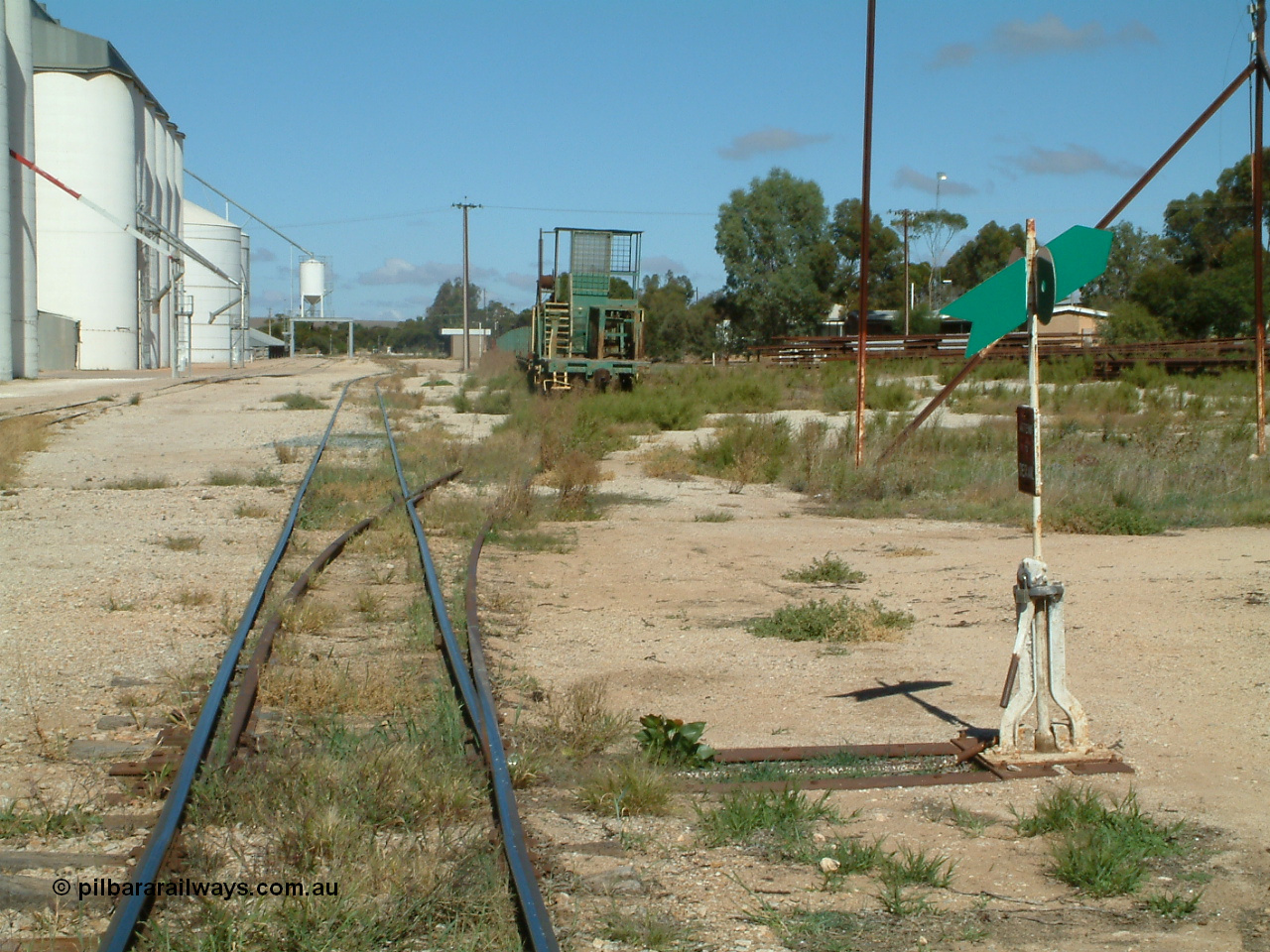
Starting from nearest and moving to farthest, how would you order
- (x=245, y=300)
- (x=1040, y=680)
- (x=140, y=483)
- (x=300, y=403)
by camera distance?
(x=1040, y=680)
(x=140, y=483)
(x=300, y=403)
(x=245, y=300)

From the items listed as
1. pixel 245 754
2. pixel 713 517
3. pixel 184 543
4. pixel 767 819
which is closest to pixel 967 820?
pixel 767 819

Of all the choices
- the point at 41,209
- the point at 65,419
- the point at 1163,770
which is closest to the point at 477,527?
the point at 1163,770

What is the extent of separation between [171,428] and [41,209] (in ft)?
117

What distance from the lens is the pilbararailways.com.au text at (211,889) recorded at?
3.87 metres

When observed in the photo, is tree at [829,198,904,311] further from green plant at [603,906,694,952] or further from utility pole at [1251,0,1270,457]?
green plant at [603,906,694,952]

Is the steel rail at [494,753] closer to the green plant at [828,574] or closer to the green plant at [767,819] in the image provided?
the green plant at [767,819]

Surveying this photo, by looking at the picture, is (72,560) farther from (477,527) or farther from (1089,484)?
(1089,484)

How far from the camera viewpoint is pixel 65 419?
2609 centimetres

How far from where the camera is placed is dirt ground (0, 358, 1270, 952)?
4168mm

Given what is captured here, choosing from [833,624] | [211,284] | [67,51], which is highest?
[67,51]

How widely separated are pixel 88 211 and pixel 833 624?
55031mm

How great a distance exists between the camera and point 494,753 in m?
5.05

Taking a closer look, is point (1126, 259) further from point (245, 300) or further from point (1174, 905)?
point (1174, 905)

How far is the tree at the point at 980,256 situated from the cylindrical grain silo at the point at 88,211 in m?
57.5
